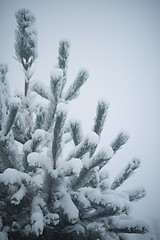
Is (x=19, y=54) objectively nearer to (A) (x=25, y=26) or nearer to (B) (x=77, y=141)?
(A) (x=25, y=26)

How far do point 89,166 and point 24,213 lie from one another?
82cm

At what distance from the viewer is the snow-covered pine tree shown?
1811 mm

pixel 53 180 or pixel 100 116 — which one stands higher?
pixel 100 116

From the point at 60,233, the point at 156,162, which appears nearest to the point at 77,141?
the point at 60,233

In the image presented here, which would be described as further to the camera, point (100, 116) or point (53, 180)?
point (100, 116)

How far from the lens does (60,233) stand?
217cm

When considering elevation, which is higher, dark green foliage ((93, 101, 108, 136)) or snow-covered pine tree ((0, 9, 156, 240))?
dark green foliage ((93, 101, 108, 136))

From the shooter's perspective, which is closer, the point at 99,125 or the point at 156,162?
the point at 99,125

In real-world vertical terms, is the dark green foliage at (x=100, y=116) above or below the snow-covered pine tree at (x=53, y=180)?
above

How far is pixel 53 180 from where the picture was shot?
1.92 meters

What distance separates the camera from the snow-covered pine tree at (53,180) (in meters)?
1.81

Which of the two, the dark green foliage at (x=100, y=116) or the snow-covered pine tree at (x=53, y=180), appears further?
the dark green foliage at (x=100, y=116)

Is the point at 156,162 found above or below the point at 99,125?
below

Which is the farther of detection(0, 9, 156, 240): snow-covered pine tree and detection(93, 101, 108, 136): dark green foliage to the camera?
detection(93, 101, 108, 136): dark green foliage
